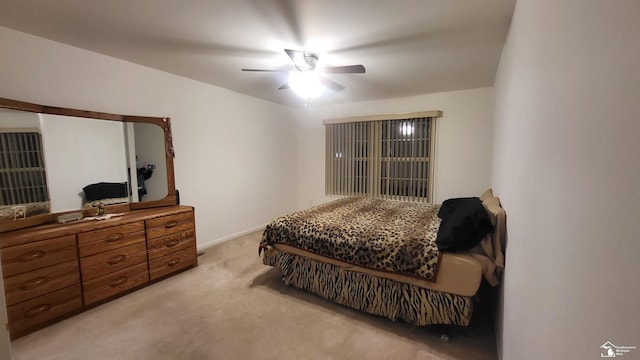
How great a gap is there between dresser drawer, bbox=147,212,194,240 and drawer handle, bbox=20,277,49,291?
0.78m

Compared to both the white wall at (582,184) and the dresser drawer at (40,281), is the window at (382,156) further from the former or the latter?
the dresser drawer at (40,281)

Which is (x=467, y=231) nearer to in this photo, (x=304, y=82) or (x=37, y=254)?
(x=304, y=82)

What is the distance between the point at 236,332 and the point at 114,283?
4.56ft

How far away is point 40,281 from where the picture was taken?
1.96 meters

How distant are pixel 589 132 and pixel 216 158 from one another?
3972mm

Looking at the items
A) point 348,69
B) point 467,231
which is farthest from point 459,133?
point 467,231

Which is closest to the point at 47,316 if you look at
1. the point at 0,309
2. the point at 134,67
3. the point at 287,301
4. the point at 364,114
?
the point at 287,301

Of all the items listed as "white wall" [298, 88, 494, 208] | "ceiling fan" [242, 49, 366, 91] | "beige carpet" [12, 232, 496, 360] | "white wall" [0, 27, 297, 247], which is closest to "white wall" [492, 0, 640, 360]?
"beige carpet" [12, 232, 496, 360]

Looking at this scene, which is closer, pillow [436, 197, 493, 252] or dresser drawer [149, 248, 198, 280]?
pillow [436, 197, 493, 252]

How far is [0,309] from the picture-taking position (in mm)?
588

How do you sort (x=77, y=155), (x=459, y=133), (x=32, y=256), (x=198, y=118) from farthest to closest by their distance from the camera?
(x=459, y=133)
(x=198, y=118)
(x=77, y=155)
(x=32, y=256)

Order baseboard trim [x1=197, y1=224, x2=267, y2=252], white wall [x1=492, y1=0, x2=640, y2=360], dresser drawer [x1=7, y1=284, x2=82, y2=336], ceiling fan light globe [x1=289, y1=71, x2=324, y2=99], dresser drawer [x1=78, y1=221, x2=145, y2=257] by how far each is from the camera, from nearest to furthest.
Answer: white wall [x1=492, y1=0, x2=640, y2=360]
dresser drawer [x1=7, y1=284, x2=82, y2=336]
dresser drawer [x1=78, y1=221, x2=145, y2=257]
ceiling fan light globe [x1=289, y1=71, x2=324, y2=99]
baseboard trim [x1=197, y1=224, x2=267, y2=252]

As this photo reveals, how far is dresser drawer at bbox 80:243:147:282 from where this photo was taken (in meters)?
2.19

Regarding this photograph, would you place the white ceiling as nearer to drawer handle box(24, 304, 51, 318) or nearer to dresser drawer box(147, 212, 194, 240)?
dresser drawer box(147, 212, 194, 240)
